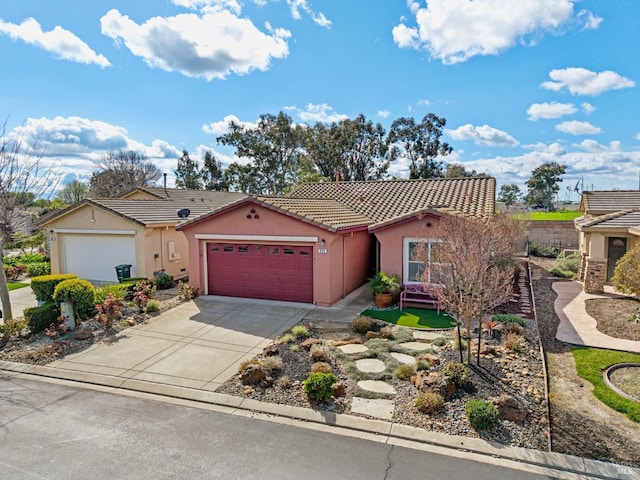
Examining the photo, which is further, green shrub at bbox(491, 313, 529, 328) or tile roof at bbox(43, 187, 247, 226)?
tile roof at bbox(43, 187, 247, 226)

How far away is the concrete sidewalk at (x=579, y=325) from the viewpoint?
1031cm

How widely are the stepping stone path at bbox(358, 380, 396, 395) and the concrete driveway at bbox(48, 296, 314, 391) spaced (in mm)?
2882

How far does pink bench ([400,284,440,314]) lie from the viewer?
44.7 ft

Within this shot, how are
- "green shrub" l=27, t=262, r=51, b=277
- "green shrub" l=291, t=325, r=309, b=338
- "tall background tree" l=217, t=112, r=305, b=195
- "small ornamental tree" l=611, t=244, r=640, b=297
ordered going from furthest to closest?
"tall background tree" l=217, t=112, r=305, b=195 → "green shrub" l=27, t=262, r=51, b=277 → "small ornamental tree" l=611, t=244, r=640, b=297 → "green shrub" l=291, t=325, r=309, b=338

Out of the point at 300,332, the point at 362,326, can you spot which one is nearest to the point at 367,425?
the point at 300,332

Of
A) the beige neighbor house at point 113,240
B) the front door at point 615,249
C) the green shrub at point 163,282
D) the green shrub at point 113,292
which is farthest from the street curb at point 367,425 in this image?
the front door at point 615,249

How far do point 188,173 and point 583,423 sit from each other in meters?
55.1

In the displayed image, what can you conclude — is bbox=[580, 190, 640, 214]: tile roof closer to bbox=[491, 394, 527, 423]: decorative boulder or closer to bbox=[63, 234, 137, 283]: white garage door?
bbox=[491, 394, 527, 423]: decorative boulder

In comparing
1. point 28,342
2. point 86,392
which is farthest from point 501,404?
point 28,342

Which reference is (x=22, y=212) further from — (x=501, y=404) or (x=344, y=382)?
(x=501, y=404)

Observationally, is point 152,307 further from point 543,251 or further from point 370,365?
point 543,251

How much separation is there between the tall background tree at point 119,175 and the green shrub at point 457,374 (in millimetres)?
50201

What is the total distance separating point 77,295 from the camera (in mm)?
11633

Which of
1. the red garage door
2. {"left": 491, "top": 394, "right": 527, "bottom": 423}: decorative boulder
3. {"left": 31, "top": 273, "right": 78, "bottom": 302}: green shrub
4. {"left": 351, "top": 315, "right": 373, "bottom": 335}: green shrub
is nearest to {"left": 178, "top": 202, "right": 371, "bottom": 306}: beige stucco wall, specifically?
the red garage door
